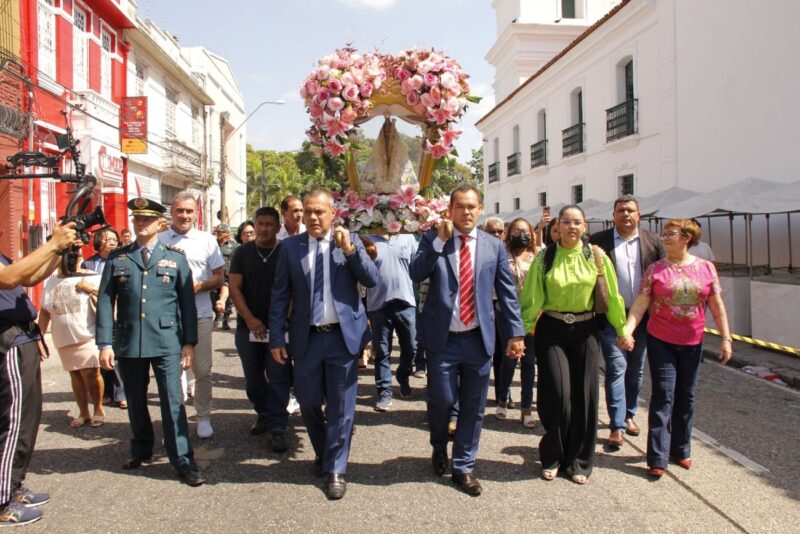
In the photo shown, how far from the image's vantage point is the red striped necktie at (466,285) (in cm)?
389

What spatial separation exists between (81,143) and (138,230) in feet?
38.6

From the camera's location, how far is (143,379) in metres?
4.06

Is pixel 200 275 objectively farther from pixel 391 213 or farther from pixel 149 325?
pixel 391 213

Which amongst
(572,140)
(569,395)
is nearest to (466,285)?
(569,395)

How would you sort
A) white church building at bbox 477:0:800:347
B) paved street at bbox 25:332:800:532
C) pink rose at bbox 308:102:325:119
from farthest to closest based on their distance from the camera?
white church building at bbox 477:0:800:347
pink rose at bbox 308:102:325:119
paved street at bbox 25:332:800:532

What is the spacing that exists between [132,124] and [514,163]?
53.2 ft

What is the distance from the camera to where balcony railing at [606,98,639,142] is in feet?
52.3

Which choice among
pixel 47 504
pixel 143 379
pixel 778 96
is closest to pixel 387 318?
pixel 143 379

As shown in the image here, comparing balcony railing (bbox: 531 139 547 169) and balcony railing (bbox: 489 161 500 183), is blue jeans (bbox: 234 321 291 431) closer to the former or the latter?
balcony railing (bbox: 531 139 547 169)

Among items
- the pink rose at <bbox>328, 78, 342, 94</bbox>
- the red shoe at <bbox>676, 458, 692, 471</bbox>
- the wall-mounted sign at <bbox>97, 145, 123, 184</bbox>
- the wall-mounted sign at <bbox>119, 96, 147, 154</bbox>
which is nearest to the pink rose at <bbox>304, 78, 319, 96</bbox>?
the pink rose at <bbox>328, 78, 342, 94</bbox>

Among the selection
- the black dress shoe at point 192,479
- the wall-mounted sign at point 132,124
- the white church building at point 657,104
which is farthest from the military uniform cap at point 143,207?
the wall-mounted sign at point 132,124

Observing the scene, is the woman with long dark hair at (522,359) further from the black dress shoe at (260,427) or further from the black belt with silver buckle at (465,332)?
the black dress shoe at (260,427)

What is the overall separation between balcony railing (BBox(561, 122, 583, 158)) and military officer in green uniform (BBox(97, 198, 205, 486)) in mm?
17633

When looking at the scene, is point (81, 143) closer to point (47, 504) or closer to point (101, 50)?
point (101, 50)
